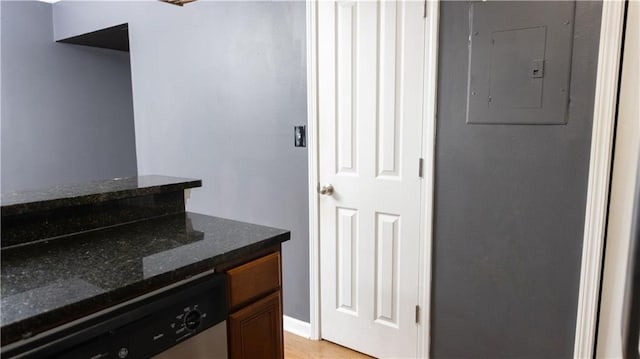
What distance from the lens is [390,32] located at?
2076 millimetres

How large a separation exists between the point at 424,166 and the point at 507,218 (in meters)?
0.43

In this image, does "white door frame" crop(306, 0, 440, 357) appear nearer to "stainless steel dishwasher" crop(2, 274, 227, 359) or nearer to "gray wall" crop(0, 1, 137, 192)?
"stainless steel dishwasher" crop(2, 274, 227, 359)

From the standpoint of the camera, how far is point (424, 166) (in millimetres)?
2049

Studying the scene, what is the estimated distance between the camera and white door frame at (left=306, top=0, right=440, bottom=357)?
1.96 metres

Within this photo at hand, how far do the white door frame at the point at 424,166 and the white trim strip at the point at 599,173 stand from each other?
629 millimetres

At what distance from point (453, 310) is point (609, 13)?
1.38m

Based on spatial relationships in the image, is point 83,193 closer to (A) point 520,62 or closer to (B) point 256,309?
(B) point 256,309

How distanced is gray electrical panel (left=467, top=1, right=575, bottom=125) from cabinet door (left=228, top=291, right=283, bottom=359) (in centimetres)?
117

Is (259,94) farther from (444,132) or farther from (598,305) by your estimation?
(598,305)

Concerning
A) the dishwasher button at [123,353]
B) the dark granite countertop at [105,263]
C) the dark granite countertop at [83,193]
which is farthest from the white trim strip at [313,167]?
the dishwasher button at [123,353]

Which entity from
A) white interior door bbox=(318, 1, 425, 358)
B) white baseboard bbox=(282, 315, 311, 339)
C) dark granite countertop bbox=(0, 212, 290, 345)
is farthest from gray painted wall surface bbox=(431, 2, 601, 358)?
dark granite countertop bbox=(0, 212, 290, 345)

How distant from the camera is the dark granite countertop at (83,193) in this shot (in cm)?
128

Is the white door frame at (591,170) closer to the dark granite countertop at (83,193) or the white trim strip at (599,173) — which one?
the white trim strip at (599,173)

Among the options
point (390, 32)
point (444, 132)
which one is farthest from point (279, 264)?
point (390, 32)
